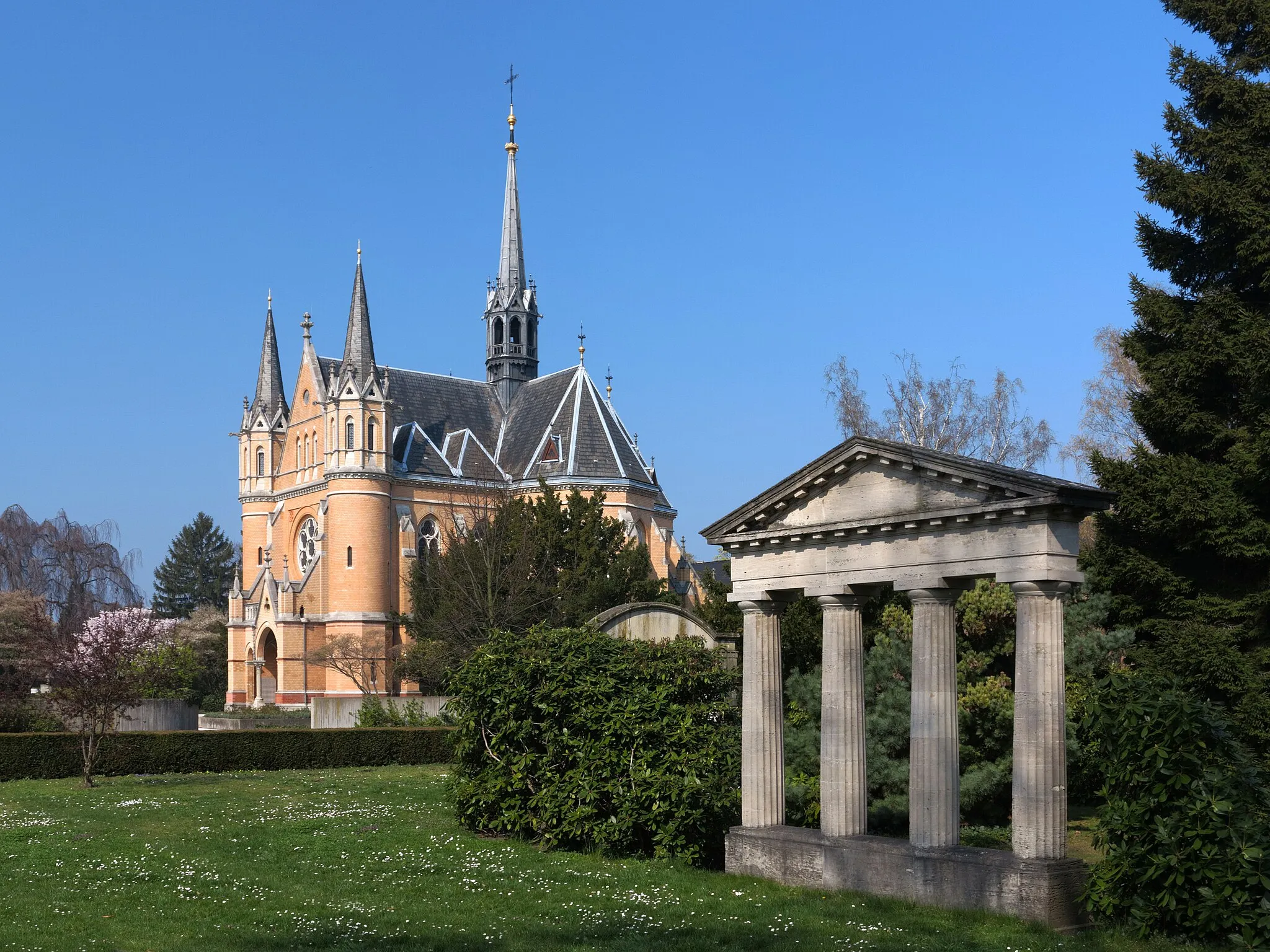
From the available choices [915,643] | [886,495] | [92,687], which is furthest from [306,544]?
[915,643]

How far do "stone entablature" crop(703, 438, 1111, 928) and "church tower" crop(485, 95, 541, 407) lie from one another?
6564 cm

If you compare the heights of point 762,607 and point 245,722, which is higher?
point 762,607

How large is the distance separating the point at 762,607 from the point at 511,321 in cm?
6698

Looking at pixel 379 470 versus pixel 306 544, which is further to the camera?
pixel 306 544

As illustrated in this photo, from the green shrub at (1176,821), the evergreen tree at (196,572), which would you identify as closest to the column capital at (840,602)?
the green shrub at (1176,821)

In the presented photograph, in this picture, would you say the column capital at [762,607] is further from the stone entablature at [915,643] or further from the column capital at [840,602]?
the column capital at [840,602]

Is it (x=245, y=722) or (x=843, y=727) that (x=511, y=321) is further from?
(x=843, y=727)

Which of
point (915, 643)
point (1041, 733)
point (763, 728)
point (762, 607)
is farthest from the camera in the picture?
point (762, 607)

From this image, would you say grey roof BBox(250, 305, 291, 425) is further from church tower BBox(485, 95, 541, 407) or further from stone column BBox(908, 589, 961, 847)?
stone column BBox(908, 589, 961, 847)

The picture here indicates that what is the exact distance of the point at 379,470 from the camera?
6962cm

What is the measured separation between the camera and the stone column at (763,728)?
1608 centimetres

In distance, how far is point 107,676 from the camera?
2744cm

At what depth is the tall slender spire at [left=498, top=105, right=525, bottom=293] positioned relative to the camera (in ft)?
266

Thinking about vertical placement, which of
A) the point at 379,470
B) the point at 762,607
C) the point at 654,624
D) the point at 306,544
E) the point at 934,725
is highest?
the point at 379,470
